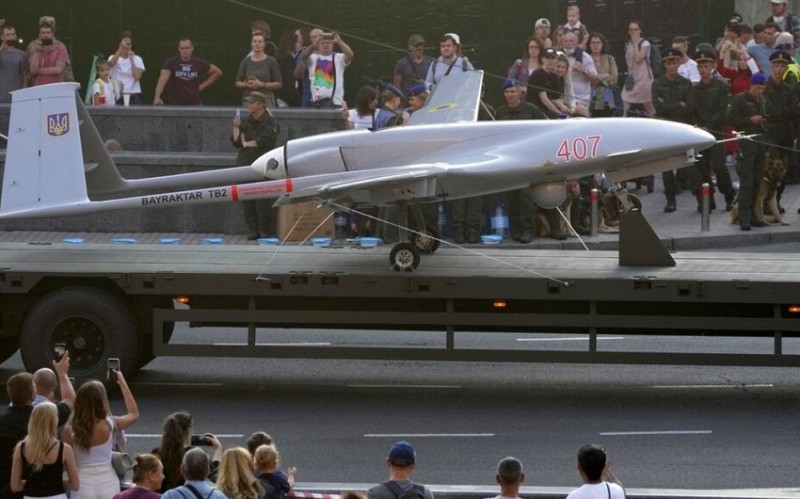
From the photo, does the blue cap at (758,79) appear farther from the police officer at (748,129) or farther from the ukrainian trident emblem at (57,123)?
the ukrainian trident emblem at (57,123)

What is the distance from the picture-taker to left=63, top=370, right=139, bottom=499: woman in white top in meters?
9.60

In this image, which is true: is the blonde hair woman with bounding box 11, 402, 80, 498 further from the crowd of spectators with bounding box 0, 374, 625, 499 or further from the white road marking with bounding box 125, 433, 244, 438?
the white road marking with bounding box 125, 433, 244, 438

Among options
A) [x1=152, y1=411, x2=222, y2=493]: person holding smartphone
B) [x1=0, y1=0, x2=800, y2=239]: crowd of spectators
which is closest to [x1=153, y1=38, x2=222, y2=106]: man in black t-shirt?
[x1=0, y1=0, x2=800, y2=239]: crowd of spectators

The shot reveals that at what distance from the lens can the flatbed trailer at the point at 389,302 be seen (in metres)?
14.0

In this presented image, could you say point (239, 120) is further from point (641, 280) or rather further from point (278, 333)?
point (641, 280)

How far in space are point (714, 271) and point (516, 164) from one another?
2210 millimetres

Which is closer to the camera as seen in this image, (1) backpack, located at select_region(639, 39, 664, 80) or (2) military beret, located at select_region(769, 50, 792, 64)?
(2) military beret, located at select_region(769, 50, 792, 64)

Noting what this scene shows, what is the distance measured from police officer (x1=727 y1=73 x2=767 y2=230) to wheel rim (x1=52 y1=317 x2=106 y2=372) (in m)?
11.3

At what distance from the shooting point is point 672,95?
23.1 metres

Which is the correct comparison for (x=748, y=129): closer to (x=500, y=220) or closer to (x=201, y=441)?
(x=500, y=220)

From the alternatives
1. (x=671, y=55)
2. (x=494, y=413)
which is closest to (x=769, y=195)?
(x=671, y=55)

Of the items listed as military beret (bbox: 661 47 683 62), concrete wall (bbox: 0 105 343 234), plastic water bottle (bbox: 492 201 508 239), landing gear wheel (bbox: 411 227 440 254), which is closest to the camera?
landing gear wheel (bbox: 411 227 440 254)

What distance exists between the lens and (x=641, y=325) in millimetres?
14047

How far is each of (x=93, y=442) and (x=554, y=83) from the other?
48.2ft
